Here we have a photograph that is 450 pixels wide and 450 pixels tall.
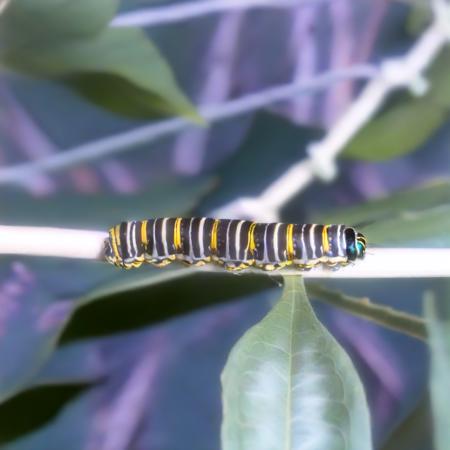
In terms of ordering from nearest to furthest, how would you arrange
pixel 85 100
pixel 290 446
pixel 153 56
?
pixel 290 446, pixel 153 56, pixel 85 100

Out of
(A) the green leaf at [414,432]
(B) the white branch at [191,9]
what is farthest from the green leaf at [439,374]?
(B) the white branch at [191,9]

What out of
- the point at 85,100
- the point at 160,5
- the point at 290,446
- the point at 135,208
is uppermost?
the point at 160,5

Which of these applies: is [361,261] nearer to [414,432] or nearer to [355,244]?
[355,244]

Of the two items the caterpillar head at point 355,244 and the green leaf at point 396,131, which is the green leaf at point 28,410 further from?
the green leaf at point 396,131

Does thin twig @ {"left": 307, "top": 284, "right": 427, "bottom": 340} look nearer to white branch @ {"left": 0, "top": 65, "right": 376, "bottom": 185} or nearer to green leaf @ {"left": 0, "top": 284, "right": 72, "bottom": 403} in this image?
green leaf @ {"left": 0, "top": 284, "right": 72, "bottom": 403}

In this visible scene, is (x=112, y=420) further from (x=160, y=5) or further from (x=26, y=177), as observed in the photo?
(x=160, y=5)

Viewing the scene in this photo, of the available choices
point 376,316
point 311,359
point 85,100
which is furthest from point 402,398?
point 85,100

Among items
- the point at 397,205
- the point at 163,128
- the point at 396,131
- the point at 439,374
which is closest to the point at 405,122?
the point at 396,131
